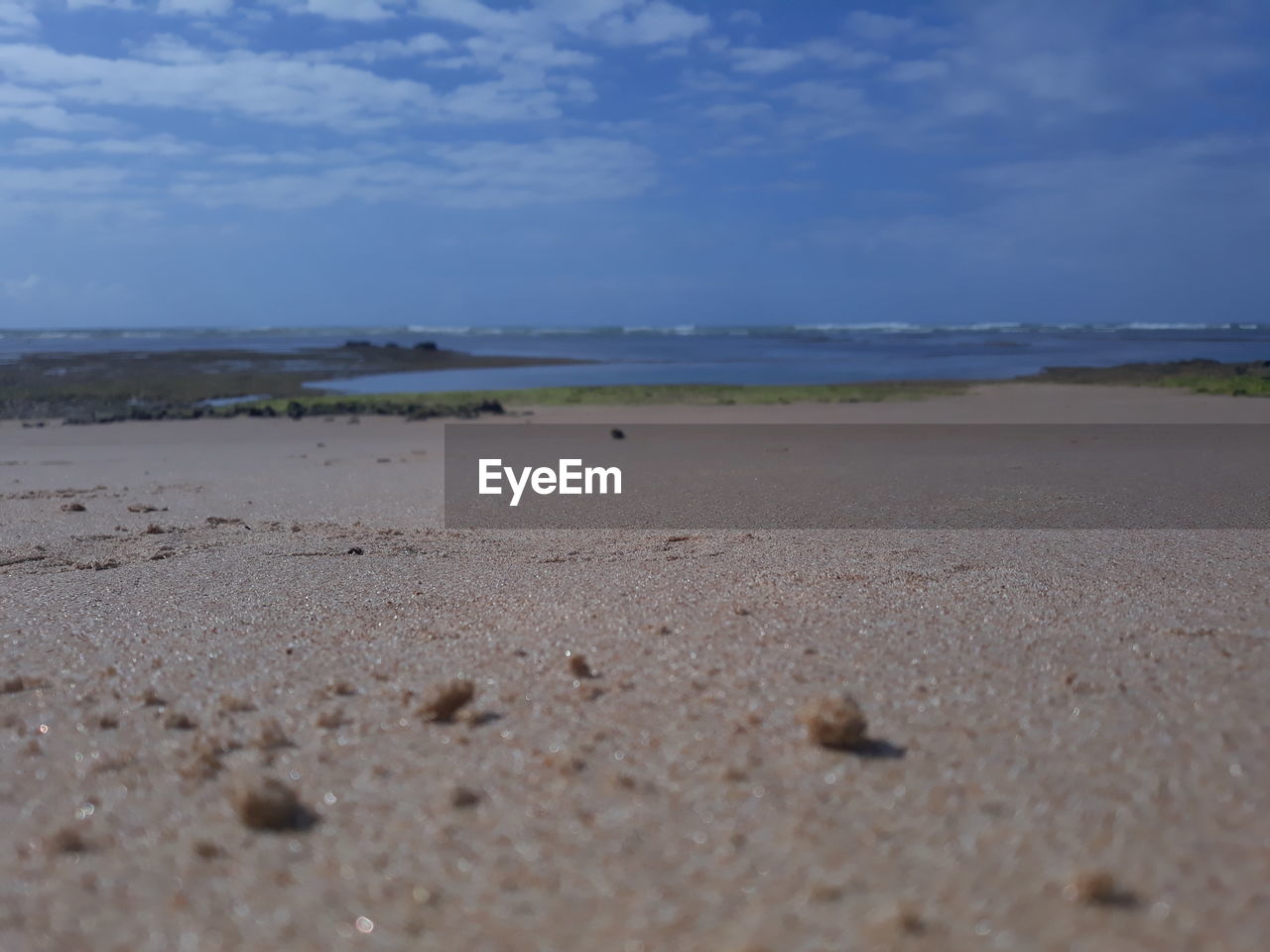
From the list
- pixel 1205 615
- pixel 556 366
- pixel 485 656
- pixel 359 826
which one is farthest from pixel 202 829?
pixel 556 366

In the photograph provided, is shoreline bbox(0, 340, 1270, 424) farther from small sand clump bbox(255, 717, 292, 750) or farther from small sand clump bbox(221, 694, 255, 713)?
small sand clump bbox(255, 717, 292, 750)

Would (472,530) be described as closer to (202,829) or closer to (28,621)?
(28,621)

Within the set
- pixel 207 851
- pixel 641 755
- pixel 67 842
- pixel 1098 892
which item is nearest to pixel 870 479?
pixel 641 755

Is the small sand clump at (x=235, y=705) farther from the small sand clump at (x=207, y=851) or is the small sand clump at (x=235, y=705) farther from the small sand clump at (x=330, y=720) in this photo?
the small sand clump at (x=207, y=851)

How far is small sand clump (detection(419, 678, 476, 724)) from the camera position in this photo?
356 centimetres

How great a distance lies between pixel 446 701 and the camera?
3592mm

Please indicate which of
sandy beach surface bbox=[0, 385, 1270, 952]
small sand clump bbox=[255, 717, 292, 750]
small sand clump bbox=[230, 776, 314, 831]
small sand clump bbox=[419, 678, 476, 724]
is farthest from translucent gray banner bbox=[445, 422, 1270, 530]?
small sand clump bbox=[230, 776, 314, 831]

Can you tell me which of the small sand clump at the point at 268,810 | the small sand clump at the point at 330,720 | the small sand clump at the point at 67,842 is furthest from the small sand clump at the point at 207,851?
the small sand clump at the point at 330,720

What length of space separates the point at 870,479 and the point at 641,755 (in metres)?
7.49

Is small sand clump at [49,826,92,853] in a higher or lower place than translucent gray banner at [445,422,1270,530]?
lower

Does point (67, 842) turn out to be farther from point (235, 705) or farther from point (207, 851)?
point (235, 705)

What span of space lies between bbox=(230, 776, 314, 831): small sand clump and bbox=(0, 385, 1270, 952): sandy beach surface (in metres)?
0.01

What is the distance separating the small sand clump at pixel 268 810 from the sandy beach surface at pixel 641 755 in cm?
1

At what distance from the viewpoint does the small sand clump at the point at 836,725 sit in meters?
3.20
